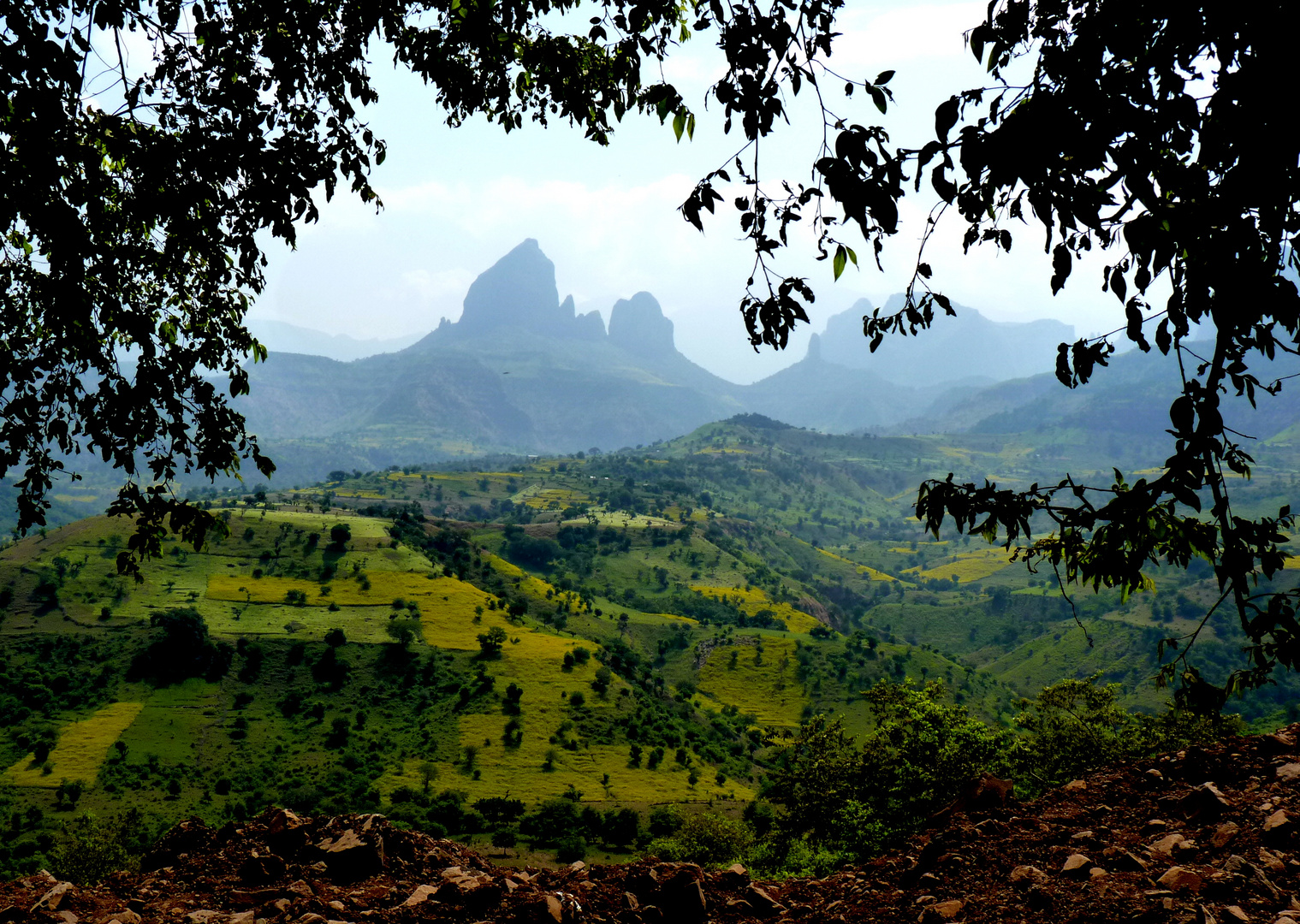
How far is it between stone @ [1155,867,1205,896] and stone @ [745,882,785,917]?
285cm

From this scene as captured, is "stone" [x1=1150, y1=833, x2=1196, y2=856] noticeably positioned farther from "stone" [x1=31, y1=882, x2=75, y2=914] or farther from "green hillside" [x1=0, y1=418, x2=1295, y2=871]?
"green hillside" [x1=0, y1=418, x2=1295, y2=871]

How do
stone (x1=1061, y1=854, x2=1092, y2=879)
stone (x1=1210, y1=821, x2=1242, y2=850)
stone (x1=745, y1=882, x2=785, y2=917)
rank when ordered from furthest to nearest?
stone (x1=745, y1=882, x2=785, y2=917)
stone (x1=1210, y1=821, x2=1242, y2=850)
stone (x1=1061, y1=854, x2=1092, y2=879)

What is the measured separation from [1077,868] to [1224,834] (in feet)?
4.17

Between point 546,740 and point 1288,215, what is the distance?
71.1m

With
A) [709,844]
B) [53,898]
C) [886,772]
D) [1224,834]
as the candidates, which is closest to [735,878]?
[1224,834]

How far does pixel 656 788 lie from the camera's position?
63.8 m

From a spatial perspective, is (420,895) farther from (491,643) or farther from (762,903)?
(491,643)

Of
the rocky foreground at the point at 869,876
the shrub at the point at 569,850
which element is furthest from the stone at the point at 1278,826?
the shrub at the point at 569,850

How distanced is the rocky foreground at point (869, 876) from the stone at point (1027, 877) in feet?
0.05

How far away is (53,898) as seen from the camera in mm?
6465

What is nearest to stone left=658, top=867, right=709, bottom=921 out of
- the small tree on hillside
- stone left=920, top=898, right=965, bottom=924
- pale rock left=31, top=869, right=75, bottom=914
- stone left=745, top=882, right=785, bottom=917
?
stone left=745, top=882, right=785, bottom=917

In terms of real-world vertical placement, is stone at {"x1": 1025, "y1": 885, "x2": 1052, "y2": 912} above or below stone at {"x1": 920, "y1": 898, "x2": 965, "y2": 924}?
above

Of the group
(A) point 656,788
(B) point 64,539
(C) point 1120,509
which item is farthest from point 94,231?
(B) point 64,539

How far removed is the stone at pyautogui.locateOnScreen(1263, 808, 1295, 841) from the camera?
588cm
